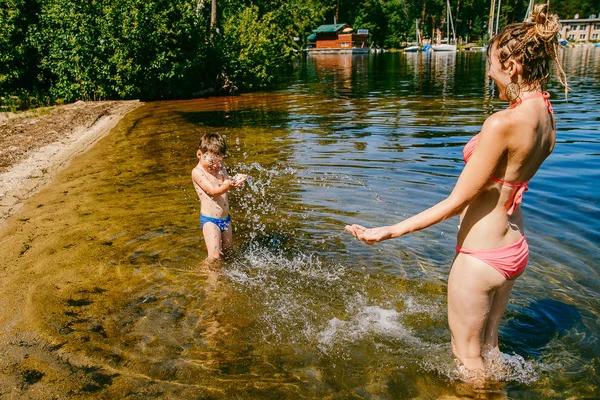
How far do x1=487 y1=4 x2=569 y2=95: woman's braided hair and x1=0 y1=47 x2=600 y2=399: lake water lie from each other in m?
2.21

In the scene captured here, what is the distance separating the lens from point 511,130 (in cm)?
276

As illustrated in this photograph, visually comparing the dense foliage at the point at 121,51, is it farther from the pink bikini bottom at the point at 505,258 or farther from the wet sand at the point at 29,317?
the pink bikini bottom at the point at 505,258

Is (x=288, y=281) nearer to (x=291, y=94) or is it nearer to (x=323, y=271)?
(x=323, y=271)

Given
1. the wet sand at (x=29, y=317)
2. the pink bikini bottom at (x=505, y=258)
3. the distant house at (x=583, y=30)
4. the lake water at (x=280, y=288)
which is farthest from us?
the distant house at (x=583, y=30)

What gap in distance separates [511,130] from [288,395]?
2.50 meters

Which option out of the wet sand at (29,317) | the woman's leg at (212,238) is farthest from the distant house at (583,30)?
the woman's leg at (212,238)

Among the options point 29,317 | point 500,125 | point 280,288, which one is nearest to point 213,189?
point 280,288

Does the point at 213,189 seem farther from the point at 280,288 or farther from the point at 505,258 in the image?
the point at 505,258

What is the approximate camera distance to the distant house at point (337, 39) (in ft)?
296

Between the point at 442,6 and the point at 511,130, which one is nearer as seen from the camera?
the point at 511,130

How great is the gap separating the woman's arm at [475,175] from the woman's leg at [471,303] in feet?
1.18

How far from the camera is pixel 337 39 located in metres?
91.8

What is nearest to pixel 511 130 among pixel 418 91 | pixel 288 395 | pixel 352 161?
pixel 288 395

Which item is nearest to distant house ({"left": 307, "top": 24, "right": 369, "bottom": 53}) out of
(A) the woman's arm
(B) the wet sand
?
(B) the wet sand
